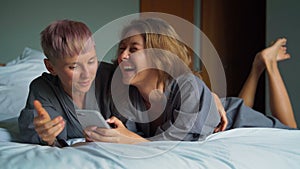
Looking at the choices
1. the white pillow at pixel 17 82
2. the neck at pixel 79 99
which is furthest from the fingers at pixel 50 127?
the white pillow at pixel 17 82

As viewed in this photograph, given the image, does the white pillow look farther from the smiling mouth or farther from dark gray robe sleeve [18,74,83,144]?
the smiling mouth

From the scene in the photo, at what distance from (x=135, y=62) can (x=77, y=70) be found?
197 mm

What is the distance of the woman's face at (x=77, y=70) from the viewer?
43.2 inches

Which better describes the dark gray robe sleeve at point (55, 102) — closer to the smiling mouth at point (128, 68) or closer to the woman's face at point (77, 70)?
the woman's face at point (77, 70)

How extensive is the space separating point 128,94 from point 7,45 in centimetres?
142

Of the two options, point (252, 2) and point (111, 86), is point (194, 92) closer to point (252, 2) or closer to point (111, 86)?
point (111, 86)

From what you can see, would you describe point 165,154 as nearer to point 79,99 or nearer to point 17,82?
point 79,99

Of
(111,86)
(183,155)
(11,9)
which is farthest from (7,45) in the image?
(183,155)

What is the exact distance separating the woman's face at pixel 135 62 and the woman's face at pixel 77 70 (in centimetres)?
11

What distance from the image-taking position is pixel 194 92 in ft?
3.65

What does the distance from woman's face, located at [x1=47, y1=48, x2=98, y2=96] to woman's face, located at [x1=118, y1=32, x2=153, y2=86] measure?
11cm

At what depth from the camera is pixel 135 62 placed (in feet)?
4.00

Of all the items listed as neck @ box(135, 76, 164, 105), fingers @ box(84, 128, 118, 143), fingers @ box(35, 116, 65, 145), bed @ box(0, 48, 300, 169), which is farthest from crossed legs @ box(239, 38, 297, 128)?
fingers @ box(35, 116, 65, 145)

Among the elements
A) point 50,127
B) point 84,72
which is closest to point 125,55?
point 84,72
